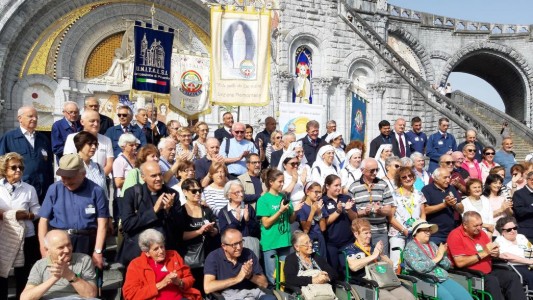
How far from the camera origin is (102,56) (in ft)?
60.0

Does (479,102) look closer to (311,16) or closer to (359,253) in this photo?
(311,16)

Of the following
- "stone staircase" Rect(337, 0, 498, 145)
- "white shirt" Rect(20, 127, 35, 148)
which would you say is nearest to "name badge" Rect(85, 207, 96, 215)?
"white shirt" Rect(20, 127, 35, 148)

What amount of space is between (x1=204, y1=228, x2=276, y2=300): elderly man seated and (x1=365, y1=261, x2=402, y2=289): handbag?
4.75 feet

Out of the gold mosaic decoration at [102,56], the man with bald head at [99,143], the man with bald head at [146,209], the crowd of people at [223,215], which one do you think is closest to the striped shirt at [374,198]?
the crowd of people at [223,215]

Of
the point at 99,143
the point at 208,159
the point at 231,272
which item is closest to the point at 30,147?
the point at 99,143

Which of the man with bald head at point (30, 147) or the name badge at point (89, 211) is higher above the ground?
the man with bald head at point (30, 147)

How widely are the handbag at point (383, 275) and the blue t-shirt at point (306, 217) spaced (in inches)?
34.3

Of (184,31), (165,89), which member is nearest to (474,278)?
(165,89)

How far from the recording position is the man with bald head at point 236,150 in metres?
9.30

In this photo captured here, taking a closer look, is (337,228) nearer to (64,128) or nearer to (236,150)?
(236,150)

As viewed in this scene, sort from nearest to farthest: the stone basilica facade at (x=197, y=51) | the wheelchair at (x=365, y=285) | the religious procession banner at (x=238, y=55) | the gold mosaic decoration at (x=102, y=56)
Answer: the wheelchair at (x=365, y=285)
the religious procession banner at (x=238, y=55)
the stone basilica facade at (x=197, y=51)
the gold mosaic decoration at (x=102, y=56)

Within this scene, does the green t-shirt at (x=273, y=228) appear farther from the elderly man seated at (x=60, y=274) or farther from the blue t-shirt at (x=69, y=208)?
the elderly man seated at (x=60, y=274)

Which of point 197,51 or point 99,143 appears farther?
point 197,51

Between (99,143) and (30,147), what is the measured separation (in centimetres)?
84
